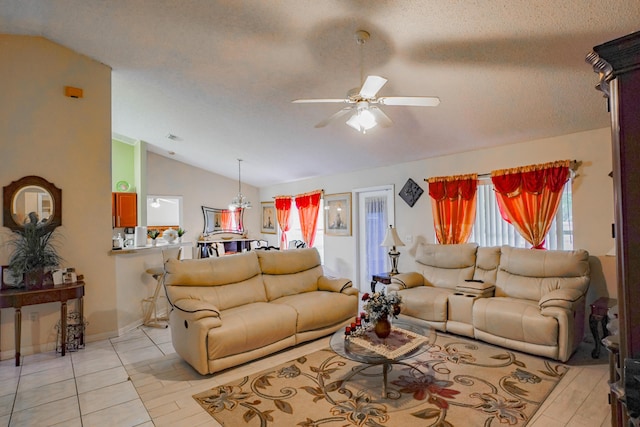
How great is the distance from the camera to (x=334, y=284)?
423 centimetres

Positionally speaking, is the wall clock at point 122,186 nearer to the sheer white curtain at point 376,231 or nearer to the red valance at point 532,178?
the sheer white curtain at point 376,231

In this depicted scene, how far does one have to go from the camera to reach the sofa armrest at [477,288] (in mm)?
3799

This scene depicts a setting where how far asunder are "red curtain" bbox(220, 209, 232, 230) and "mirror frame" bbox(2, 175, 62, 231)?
5490 millimetres

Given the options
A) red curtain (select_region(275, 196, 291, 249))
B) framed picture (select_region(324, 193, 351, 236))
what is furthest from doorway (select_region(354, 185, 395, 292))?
red curtain (select_region(275, 196, 291, 249))

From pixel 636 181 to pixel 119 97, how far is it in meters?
5.73

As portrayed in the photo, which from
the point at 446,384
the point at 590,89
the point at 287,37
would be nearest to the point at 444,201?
the point at 590,89

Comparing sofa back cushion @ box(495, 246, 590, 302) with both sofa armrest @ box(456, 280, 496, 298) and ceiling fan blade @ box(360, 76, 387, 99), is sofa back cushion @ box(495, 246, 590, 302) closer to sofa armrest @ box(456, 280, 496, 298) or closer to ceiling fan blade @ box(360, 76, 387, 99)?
sofa armrest @ box(456, 280, 496, 298)

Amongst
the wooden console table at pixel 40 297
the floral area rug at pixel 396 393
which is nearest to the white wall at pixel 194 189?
the wooden console table at pixel 40 297

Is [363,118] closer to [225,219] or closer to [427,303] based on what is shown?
[427,303]

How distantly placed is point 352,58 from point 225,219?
23.3 ft

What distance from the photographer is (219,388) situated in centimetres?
268

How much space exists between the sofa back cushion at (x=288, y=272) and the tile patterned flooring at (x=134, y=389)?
2.60 feet

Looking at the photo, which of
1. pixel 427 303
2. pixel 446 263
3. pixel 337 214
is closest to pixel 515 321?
pixel 427 303

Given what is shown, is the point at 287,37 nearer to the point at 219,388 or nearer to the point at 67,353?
the point at 219,388
